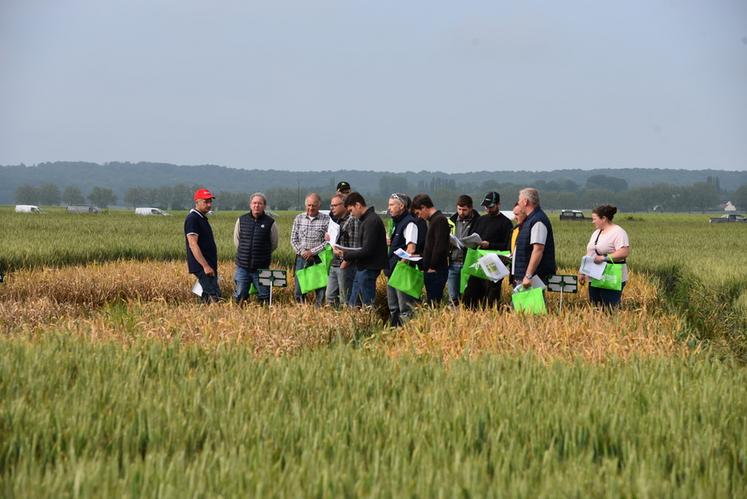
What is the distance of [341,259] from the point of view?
1145cm

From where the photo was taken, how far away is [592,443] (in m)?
4.66

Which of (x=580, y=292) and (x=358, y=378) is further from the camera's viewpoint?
(x=580, y=292)

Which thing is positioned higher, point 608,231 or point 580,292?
point 608,231

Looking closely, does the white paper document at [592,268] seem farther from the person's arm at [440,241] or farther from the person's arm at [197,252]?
the person's arm at [197,252]

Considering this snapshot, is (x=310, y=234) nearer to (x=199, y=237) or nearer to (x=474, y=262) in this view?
(x=199, y=237)

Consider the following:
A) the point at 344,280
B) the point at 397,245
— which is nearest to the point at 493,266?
the point at 397,245

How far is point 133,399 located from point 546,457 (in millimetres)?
2600

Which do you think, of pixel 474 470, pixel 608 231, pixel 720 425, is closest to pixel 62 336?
pixel 474 470

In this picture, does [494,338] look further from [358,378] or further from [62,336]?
[62,336]

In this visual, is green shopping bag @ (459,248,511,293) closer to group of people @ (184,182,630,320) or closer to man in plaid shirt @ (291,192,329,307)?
group of people @ (184,182,630,320)

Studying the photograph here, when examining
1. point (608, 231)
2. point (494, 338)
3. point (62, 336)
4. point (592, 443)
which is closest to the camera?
point (592, 443)

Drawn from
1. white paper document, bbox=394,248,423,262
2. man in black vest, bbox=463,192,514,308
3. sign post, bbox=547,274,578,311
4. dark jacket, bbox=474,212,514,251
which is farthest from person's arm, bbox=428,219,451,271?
sign post, bbox=547,274,578,311

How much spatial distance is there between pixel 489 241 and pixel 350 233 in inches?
73.6

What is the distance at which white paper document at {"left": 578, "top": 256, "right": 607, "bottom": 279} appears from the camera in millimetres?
10438
